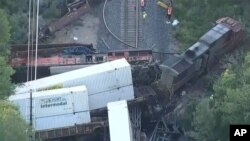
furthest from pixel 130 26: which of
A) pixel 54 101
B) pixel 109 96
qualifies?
pixel 54 101

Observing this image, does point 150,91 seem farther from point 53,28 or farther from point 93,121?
point 53,28

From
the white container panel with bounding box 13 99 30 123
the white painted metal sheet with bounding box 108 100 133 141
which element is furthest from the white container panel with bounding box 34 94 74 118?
the white painted metal sheet with bounding box 108 100 133 141

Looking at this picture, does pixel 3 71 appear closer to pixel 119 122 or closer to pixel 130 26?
pixel 119 122

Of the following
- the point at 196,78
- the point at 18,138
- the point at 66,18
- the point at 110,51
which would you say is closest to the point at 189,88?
the point at 196,78

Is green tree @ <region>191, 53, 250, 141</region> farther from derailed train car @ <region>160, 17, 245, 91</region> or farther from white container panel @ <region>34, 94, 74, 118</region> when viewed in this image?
white container panel @ <region>34, 94, 74, 118</region>

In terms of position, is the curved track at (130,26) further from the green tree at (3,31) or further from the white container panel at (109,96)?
the green tree at (3,31)

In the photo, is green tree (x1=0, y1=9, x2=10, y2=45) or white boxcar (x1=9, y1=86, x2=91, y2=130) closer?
white boxcar (x1=9, y1=86, x2=91, y2=130)

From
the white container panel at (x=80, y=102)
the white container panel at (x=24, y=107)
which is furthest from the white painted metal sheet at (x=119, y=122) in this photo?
the white container panel at (x=24, y=107)
